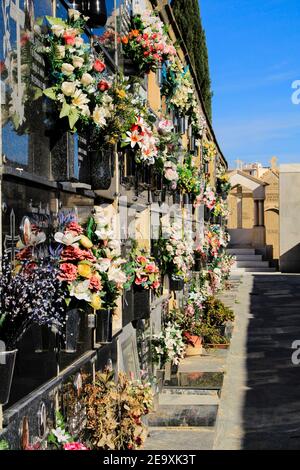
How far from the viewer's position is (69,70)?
514 cm

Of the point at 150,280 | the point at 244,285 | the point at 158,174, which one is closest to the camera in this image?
the point at 150,280

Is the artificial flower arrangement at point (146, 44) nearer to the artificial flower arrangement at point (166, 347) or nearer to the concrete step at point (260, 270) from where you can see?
the artificial flower arrangement at point (166, 347)

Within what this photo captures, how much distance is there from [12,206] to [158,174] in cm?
591

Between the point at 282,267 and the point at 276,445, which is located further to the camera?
the point at 282,267

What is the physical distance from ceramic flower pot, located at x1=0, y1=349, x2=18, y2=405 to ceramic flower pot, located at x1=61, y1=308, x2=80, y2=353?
1.02m

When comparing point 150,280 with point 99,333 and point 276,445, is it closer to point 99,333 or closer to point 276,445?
point 99,333

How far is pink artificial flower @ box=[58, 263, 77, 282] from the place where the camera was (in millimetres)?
4783

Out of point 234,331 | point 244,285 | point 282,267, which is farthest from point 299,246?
point 234,331

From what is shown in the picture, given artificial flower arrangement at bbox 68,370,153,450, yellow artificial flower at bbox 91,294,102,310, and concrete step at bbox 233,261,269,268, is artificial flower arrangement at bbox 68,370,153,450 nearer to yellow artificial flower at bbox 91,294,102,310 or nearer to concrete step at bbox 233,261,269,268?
yellow artificial flower at bbox 91,294,102,310

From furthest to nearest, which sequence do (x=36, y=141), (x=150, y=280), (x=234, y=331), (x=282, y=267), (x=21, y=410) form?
(x=282, y=267), (x=234, y=331), (x=150, y=280), (x=36, y=141), (x=21, y=410)

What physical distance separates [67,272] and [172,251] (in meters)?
5.83

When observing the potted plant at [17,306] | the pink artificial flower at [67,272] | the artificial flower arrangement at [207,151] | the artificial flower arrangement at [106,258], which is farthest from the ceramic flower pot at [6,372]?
the artificial flower arrangement at [207,151]
